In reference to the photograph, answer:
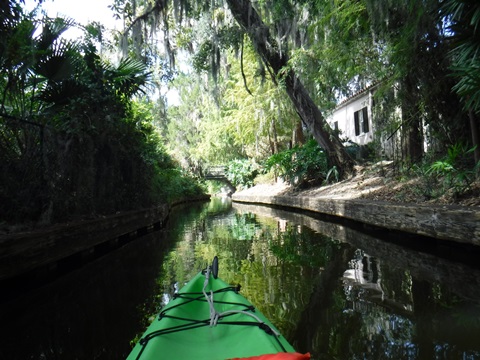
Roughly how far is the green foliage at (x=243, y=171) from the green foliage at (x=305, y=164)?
420 inches

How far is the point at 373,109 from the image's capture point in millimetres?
11242

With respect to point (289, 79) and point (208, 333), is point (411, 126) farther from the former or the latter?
point (208, 333)

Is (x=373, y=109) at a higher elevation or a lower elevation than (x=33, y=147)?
higher

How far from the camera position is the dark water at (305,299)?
286 cm

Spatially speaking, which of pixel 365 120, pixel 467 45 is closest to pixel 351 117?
pixel 365 120

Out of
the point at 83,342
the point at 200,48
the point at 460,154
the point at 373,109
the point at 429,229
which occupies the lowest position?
the point at 83,342

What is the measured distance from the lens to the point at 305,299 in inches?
151

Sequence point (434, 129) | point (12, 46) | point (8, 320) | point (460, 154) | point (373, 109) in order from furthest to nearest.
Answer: point (373, 109)
point (434, 129)
point (460, 154)
point (12, 46)
point (8, 320)

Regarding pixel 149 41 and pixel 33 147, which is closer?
pixel 33 147

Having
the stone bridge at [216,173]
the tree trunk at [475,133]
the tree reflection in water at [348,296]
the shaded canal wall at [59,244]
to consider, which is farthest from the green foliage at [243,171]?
the tree reflection in water at [348,296]

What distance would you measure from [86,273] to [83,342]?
2589mm

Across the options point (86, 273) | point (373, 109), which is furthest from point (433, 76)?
point (86, 273)

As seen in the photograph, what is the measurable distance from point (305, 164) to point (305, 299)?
43.5 ft

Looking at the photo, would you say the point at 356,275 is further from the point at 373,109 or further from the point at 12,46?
the point at 373,109
